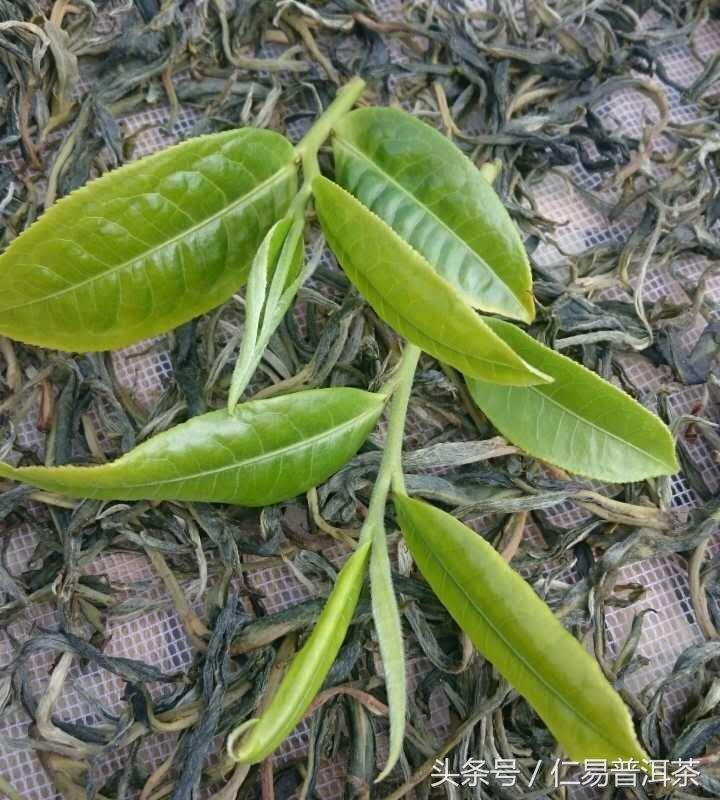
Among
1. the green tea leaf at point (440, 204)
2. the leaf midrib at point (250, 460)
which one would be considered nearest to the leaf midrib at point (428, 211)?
the green tea leaf at point (440, 204)

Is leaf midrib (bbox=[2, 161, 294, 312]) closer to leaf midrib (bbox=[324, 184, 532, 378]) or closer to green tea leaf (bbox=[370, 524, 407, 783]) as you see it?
leaf midrib (bbox=[324, 184, 532, 378])

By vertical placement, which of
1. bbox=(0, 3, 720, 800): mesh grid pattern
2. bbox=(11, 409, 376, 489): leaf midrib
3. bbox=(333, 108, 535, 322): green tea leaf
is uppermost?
bbox=(333, 108, 535, 322): green tea leaf

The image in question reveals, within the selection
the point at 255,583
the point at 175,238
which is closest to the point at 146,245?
the point at 175,238

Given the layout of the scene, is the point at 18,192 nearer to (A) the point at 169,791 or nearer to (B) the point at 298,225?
(B) the point at 298,225

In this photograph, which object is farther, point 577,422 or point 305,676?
point 577,422

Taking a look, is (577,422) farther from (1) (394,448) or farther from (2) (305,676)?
(2) (305,676)

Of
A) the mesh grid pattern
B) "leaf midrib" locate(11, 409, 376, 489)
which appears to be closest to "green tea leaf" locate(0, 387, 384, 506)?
"leaf midrib" locate(11, 409, 376, 489)

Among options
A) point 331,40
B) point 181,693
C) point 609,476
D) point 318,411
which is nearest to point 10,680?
point 181,693
